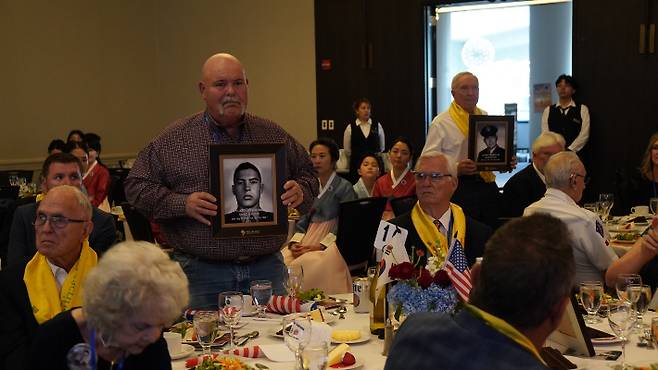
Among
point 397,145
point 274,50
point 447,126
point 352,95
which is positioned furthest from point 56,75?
point 447,126

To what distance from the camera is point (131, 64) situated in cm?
1333

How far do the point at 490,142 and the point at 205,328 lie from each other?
11.1ft

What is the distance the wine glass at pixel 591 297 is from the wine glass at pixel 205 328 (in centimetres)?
142

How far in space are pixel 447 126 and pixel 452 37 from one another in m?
5.98

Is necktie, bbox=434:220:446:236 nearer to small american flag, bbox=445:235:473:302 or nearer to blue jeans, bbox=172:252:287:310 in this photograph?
blue jeans, bbox=172:252:287:310

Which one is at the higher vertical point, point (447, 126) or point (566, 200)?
point (447, 126)

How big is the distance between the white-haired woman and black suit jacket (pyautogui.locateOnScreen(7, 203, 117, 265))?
1.71 metres

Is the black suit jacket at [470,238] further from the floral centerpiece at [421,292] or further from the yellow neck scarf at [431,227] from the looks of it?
the floral centerpiece at [421,292]

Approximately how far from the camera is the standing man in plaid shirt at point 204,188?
3.61 m

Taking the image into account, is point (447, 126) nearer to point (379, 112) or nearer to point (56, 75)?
point (379, 112)

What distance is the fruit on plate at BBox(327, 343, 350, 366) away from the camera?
8.56 feet

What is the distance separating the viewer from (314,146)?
6.48 metres

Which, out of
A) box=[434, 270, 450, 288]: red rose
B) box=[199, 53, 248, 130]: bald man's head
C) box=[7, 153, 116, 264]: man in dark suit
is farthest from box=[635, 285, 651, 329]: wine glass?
box=[7, 153, 116, 264]: man in dark suit

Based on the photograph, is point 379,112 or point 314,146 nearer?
point 314,146
